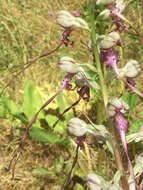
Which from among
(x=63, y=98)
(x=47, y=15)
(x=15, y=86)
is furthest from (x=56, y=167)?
(x=47, y=15)

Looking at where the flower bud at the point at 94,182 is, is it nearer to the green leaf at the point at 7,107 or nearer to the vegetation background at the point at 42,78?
the vegetation background at the point at 42,78

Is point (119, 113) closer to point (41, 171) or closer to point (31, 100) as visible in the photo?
point (41, 171)

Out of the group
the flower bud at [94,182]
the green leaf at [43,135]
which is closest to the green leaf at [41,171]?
the green leaf at [43,135]

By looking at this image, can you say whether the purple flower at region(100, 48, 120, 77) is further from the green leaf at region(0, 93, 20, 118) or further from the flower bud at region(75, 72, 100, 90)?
the green leaf at region(0, 93, 20, 118)

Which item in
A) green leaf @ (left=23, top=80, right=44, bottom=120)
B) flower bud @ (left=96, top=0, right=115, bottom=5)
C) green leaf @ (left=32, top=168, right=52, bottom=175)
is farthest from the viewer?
green leaf @ (left=23, top=80, right=44, bottom=120)

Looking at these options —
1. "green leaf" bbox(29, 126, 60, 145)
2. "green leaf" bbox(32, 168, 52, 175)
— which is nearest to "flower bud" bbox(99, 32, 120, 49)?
"green leaf" bbox(29, 126, 60, 145)
